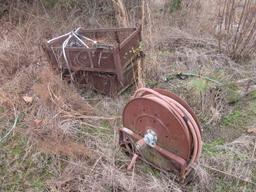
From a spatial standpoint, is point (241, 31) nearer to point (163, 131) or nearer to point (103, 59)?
point (103, 59)

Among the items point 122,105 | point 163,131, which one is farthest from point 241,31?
point 163,131

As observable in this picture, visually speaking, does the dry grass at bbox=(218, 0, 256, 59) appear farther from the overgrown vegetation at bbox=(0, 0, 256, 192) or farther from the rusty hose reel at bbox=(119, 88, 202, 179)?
the rusty hose reel at bbox=(119, 88, 202, 179)

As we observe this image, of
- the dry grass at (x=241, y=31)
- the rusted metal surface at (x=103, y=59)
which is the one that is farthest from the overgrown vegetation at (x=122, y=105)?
the rusted metal surface at (x=103, y=59)

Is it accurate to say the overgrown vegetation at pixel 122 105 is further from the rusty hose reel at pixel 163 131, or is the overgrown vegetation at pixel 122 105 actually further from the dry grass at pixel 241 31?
the rusty hose reel at pixel 163 131

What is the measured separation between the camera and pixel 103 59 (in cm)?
311

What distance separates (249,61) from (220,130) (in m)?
1.48

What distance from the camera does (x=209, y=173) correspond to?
2.45 meters

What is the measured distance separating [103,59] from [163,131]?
4.10 feet

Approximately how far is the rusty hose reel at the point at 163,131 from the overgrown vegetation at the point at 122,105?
0.17 m

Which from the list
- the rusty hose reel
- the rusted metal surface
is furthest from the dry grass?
the rusty hose reel

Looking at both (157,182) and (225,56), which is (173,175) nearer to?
(157,182)

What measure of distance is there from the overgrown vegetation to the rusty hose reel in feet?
0.56

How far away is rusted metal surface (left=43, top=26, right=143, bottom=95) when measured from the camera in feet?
10.1

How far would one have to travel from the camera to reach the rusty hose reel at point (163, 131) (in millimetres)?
2037
